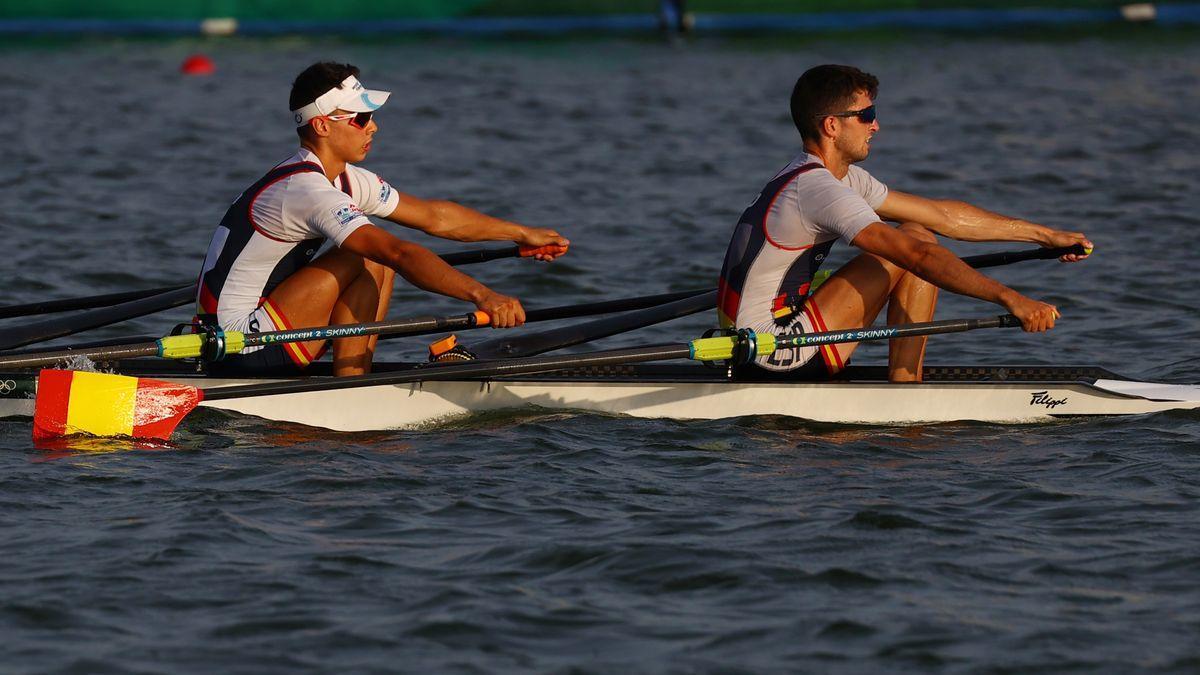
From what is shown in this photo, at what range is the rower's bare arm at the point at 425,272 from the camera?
24.6 feet

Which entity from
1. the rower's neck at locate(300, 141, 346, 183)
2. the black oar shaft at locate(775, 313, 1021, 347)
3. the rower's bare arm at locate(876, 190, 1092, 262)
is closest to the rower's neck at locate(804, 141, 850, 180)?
the rower's bare arm at locate(876, 190, 1092, 262)

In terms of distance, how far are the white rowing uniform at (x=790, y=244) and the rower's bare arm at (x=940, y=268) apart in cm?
8

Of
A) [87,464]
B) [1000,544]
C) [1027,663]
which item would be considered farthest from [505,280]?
[1027,663]

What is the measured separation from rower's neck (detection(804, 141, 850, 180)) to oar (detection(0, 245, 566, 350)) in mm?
1515

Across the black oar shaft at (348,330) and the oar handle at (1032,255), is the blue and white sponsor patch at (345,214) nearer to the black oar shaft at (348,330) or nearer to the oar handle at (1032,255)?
the black oar shaft at (348,330)

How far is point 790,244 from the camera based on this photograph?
772 cm

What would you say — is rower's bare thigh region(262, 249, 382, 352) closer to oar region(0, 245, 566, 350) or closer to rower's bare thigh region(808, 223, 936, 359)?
oar region(0, 245, 566, 350)

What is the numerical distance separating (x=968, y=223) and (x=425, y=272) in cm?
273

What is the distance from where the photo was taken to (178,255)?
43.7 ft

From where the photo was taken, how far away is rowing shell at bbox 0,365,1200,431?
8.04 metres

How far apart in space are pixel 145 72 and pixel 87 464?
18249 millimetres

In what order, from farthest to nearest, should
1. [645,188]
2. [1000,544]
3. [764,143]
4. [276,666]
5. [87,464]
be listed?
[764,143], [645,188], [87,464], [1000,544], [276,666]

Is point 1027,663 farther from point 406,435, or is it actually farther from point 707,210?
point 707,210

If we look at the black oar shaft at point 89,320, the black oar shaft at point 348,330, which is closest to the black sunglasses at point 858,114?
the black oar shaft at point 348,330
